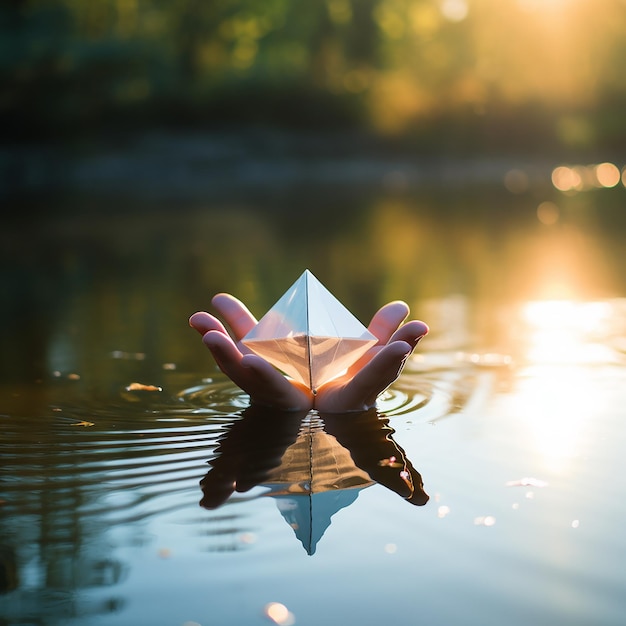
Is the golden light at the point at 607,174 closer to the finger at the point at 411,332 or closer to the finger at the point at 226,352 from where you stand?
the finger at the point at 411,332

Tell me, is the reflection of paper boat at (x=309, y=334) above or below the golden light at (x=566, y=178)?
below

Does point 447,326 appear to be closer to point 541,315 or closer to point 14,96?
point 541,315

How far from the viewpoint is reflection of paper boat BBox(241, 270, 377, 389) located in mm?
4270

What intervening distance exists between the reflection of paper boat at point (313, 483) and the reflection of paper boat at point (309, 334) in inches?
13.7

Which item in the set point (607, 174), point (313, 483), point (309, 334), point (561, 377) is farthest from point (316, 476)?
point (607, 174)

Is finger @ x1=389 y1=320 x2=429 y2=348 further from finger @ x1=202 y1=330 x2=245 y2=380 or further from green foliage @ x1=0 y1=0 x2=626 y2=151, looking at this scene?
green foliage @ x1=0 y1=0 x2=626 y2=151

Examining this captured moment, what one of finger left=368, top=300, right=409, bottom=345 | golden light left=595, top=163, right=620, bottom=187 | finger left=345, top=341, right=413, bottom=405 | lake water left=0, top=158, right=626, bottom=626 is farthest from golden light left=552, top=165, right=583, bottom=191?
finger left=345, top=341, right=413, bottom=405

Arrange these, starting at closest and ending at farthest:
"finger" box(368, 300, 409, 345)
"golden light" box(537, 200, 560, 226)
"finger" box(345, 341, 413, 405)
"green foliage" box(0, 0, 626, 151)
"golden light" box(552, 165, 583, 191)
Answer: "finger" box(345, 341, 413, 405), "finger" box(368, 300, 409, 345), "golden light" box(537, 200, 560, 226), "golden light" box(552, 165, 583, 191), "green foliage" box(0, 0, 626, 151)

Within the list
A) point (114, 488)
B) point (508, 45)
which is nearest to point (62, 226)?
point (114, 488)

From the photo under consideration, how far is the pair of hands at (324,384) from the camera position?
170 inches

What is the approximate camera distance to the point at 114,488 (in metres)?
3.81

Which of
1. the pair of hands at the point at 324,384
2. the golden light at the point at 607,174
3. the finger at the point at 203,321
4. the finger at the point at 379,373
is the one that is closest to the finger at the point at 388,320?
the pair of hands at the point at 324,384

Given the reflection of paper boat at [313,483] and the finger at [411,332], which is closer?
the reflection of paper boat at [313,483]

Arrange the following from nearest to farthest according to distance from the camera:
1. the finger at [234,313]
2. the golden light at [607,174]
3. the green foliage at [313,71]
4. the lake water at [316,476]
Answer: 1. the lake water at [316,476]
2. the finger at [234,313]
3. the green foliage at [313,71]
4. the golden light at [607,174]
